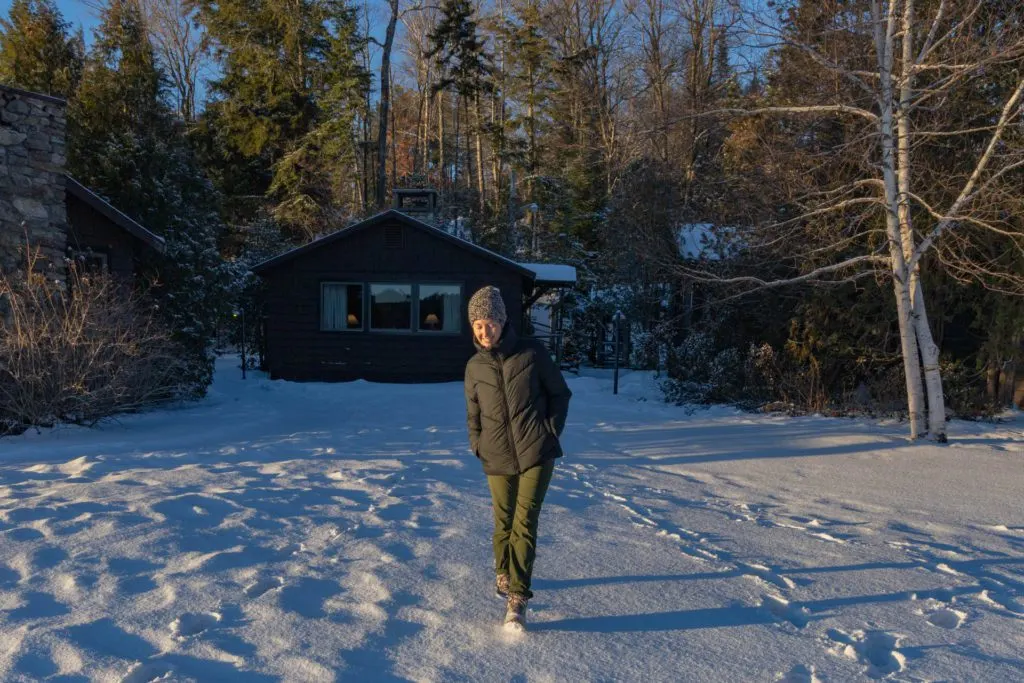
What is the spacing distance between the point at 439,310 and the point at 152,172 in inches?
280

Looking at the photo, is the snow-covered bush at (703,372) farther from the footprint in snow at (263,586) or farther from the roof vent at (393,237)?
the footprint in snow at (263,586)

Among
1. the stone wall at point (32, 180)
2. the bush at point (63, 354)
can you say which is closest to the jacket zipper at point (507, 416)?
the bush at point (63, 354)

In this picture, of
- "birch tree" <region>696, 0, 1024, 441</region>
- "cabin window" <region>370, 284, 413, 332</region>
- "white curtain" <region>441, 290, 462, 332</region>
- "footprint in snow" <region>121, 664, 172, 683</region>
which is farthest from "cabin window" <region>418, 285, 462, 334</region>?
"footprint in snow" <region>121, 664, 172, 683</region>

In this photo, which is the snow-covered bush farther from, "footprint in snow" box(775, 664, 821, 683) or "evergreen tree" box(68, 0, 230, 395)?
"footprint in snow" box(775, 664, 821, 683)

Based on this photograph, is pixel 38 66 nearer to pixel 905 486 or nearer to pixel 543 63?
pixel 543 63

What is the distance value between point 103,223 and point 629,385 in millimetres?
10915

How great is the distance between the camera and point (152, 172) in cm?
1617

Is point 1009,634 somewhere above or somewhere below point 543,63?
below

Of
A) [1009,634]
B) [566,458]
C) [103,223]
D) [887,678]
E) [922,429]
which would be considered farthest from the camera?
[103,223]

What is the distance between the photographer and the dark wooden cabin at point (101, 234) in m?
11.2

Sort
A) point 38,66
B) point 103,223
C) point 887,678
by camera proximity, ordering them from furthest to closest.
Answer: point 38,66, point 103,223, point 887,678

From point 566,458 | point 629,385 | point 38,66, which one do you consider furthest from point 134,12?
point 566,458

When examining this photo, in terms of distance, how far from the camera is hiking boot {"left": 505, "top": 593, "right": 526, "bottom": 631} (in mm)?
3539

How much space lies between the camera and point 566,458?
8320mm
